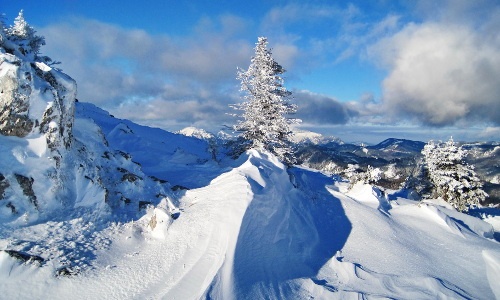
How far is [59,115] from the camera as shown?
1261 centimetres

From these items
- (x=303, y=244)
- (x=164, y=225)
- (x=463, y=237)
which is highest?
(x=164, y=225)

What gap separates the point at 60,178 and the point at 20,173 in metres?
1.43

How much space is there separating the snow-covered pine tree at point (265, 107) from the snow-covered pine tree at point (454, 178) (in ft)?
58.0

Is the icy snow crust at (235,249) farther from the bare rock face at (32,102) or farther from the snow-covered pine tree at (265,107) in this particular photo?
the snow-covered pine tree at (265,107)

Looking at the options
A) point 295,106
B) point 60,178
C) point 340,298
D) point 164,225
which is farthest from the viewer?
point 295,106

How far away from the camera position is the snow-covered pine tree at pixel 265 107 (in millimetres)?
23141

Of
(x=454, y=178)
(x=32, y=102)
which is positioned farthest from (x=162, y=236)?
(x=454, y=178)

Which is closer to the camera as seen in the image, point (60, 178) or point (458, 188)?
point (60, 178)

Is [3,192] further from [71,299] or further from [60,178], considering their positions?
[71,299]

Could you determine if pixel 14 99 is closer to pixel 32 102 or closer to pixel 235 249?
pixel 32 102

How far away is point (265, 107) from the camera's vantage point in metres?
23.9

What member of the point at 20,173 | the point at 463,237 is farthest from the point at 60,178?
the point at 463,237

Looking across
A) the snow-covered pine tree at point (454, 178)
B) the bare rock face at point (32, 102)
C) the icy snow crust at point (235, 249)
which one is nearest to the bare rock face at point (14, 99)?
the bare rock face at point (32, 102)

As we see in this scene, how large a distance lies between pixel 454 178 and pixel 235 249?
28.6 meters
